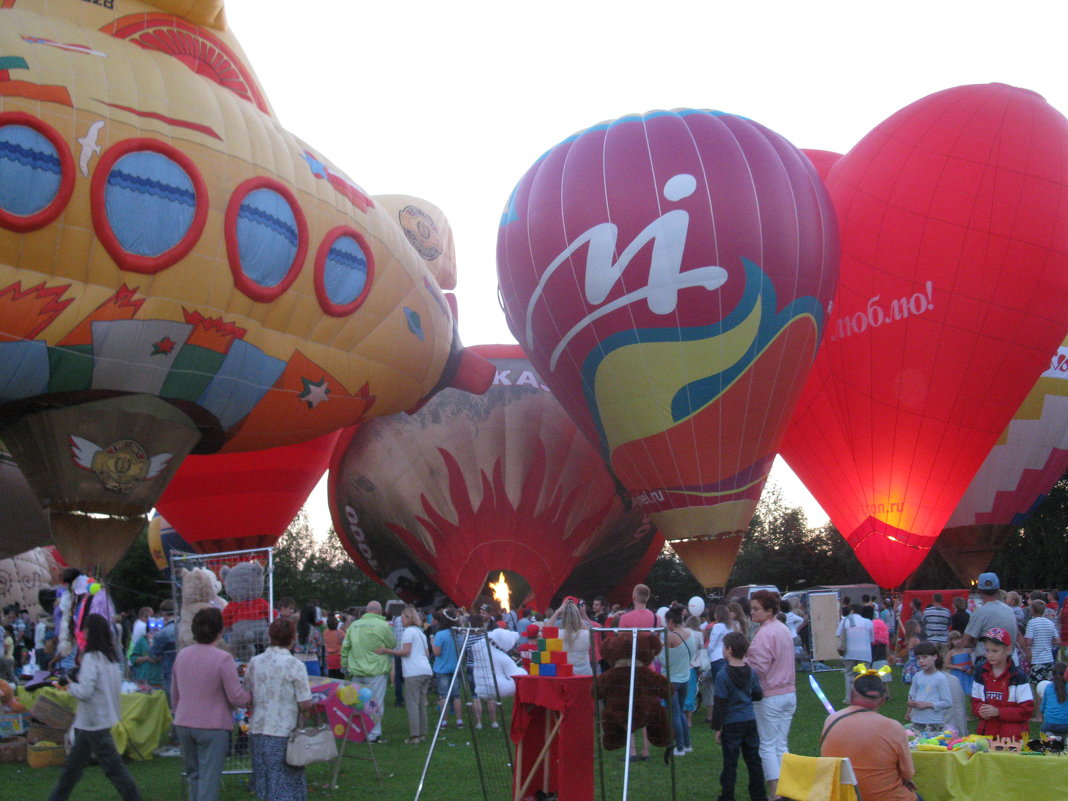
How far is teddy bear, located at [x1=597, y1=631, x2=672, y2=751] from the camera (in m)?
6.41

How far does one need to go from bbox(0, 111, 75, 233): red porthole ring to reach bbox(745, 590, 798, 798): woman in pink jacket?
705 centimetres

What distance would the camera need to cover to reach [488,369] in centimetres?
1538

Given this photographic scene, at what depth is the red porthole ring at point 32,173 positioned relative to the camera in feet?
32.2

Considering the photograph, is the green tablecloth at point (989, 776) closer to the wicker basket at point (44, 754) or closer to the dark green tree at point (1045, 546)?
the wicker basket at point (44, 754)

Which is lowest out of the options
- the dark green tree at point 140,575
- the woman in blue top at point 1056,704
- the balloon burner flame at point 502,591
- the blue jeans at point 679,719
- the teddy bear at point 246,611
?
the blue jeans at point 679,719

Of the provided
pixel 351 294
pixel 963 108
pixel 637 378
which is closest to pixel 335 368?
pixel 351 294

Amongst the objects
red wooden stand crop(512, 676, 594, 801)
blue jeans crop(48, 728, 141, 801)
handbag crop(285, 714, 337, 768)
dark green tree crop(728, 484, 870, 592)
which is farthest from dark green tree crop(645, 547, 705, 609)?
blue jeans crop(48, 728, 141, 801)

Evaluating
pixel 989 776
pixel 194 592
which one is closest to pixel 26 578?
pixel 194 592

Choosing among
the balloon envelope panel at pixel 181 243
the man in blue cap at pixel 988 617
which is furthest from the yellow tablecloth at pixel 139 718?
the man in blue cap at pixel 988 617

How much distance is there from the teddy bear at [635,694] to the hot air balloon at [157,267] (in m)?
6.10

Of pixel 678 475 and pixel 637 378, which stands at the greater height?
pixel 637 378

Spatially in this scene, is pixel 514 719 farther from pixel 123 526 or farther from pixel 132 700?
pixel 123 526

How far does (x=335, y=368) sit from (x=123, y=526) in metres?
2.71

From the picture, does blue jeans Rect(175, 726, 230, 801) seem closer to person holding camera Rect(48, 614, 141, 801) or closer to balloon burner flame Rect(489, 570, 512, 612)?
person holding camera Rect(48, 614, 141, 801)
